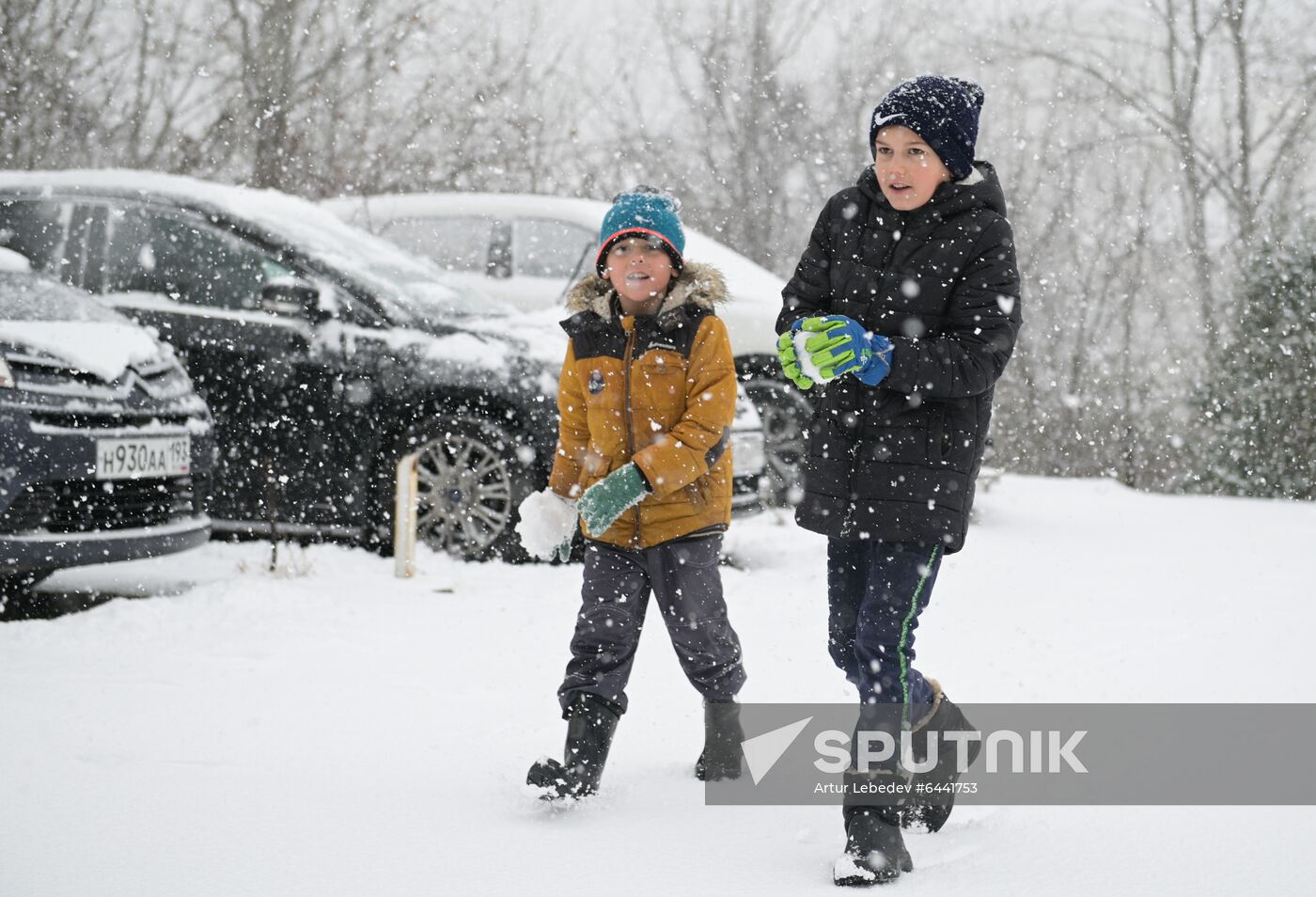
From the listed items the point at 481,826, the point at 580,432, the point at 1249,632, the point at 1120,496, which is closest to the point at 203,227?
the point at 580,432

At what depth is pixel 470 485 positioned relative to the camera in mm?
5918

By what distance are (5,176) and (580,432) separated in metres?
4.65

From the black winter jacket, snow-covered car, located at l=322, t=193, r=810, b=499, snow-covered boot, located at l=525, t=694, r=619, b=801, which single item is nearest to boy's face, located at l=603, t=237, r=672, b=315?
the black winter jacket

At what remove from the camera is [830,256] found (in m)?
2.89

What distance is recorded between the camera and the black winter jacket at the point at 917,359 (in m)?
2.67

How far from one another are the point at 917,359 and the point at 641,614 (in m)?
0.99

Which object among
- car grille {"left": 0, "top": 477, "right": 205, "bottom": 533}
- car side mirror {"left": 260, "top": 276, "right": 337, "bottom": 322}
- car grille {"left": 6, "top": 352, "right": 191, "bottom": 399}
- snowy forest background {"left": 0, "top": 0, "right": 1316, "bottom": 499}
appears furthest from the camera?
snowy forest background {"left": 0, "top": 0, "right": 1316, "bottom": 499}

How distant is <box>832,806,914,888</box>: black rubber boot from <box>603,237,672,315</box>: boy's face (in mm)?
1281

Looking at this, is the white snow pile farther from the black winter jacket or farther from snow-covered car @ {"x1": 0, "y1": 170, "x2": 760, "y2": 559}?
the black winter jacket

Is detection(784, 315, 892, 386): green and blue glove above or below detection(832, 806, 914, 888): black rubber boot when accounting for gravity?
above

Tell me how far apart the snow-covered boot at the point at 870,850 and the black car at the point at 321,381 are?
11.1 feet

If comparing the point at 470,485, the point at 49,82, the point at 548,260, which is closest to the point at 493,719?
the point at 470,485

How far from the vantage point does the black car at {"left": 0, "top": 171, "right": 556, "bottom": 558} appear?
5.89 m

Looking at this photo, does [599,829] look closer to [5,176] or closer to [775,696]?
[775,696]
